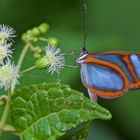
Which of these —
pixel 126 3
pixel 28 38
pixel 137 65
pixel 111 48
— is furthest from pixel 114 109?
pixel 28 38

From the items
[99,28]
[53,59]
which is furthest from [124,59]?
[99,28]

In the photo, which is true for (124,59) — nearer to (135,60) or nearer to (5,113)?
(135,60)

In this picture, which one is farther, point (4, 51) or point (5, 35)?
point (5, 35)

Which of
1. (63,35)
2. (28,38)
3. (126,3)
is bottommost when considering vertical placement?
(28,38)

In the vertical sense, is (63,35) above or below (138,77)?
above

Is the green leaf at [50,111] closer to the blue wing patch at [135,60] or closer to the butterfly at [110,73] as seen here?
the butterfly at [110,73]

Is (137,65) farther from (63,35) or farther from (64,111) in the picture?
(63,35)

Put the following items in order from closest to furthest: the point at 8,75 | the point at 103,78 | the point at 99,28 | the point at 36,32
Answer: the point at 8,75 < the point at 36,32 < the point at 103,78 < the point at 99,28
